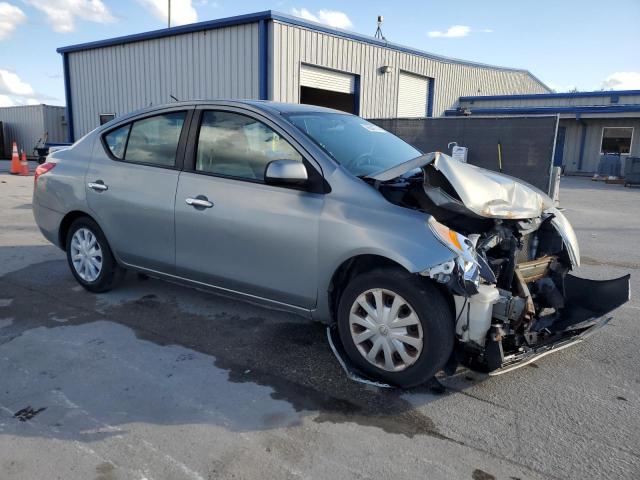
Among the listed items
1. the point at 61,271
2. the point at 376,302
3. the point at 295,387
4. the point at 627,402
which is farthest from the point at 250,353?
the point at 61,271

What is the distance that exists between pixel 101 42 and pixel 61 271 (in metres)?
15.7

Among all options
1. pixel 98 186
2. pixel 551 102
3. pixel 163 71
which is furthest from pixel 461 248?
pixel 551 102

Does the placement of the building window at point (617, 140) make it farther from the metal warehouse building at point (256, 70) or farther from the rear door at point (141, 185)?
the rear door at point (141, 185)

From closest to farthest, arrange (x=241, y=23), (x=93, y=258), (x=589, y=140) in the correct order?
(x=93, y=258)
(x=241, y=23)
(x=589, y=140)

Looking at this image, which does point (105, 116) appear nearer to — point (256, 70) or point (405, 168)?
point (256, 70)

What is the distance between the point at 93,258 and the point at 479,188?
3.57 meters

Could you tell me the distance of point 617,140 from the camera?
26000mm

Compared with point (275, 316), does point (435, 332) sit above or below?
above

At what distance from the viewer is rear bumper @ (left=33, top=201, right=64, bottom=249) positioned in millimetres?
4992

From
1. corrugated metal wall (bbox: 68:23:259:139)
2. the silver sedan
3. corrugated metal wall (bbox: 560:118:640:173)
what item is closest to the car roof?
the silver sedan

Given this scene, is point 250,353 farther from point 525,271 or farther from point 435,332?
point 525,271

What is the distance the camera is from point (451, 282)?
113 inches

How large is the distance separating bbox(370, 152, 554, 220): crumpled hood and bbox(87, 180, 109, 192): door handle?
2552mm

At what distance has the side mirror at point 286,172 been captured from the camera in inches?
128
